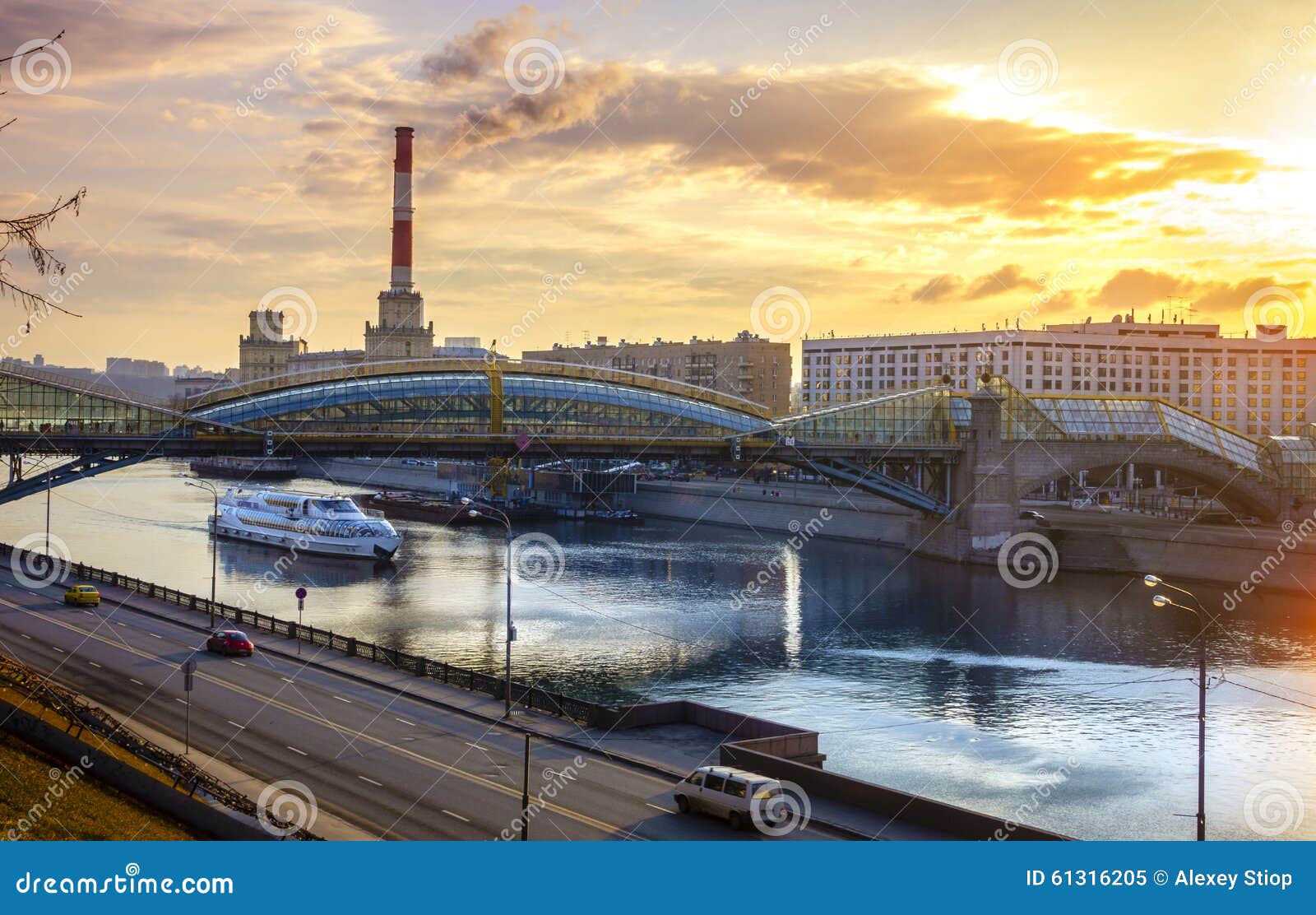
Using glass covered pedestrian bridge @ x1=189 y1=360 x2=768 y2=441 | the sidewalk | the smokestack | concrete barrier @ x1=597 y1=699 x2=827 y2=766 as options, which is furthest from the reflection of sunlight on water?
the smokestack

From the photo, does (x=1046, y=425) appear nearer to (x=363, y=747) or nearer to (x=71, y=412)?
(x=71, y=412)

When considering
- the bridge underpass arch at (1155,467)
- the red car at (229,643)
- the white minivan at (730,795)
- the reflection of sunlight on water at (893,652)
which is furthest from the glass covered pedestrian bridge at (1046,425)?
the white minivan at (730,795)

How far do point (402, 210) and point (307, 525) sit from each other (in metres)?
44.3

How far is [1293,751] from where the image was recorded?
2800 centimetres

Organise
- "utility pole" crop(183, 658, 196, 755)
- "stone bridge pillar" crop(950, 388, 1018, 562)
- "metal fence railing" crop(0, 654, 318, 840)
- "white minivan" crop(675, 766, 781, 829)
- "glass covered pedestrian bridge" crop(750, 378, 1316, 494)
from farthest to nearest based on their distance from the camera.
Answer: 1. "glass covered pedestrian bridge" crop(750, 378, 1316, 494)
2. "stone bridge pillar" crop(950, 388, 1018, 562)
3. "utility pole" crop(183, 658, 196, 755)
4. "white minivan" crop(675, 766, 781, 829)
5. "metal fence railing" crop(0, 654, 318, 840)

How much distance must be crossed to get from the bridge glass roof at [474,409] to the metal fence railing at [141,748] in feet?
97.7

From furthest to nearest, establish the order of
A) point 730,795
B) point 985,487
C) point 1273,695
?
point 985,487 → point 1273,695 → point 730,795

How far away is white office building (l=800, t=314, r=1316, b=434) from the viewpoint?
366 feet

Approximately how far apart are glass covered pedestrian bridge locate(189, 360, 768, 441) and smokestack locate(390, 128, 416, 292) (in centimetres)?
4636

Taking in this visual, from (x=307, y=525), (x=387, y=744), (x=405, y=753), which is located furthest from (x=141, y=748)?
(x=307, y=525)

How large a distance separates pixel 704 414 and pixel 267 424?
20822 millimetres

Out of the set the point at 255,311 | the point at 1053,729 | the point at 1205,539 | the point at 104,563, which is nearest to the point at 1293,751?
the point at 1053,729

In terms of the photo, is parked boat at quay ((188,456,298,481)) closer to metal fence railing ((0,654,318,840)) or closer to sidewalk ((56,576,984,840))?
sidewalk ((56,576,984,840))

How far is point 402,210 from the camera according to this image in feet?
343
